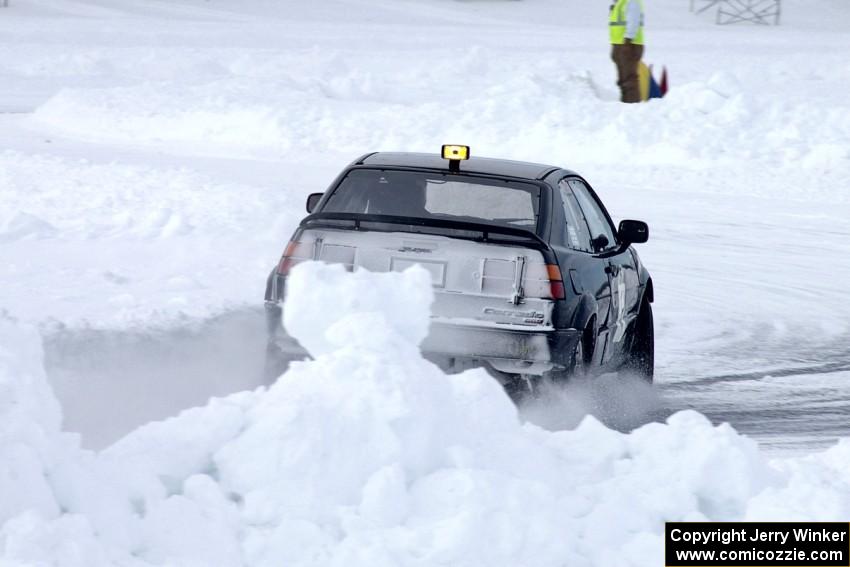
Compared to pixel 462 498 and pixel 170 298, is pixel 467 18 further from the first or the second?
pixel 462 498

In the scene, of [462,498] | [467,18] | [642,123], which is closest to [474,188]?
[462,498]

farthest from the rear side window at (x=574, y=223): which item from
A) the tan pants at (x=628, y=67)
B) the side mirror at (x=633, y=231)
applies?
the tan pants at (x=628, y=67)

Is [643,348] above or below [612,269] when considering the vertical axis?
below

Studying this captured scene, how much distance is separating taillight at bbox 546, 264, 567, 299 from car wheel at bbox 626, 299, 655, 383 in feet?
6.52

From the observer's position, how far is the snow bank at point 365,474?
15.0ft

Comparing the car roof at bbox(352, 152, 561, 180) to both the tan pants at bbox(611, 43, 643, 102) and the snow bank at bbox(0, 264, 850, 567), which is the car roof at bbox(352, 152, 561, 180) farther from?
the tan pants at bbox(611, 43, 643, 102)

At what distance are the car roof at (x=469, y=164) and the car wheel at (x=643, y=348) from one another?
4.43 feet

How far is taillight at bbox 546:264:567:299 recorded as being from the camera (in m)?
7.05

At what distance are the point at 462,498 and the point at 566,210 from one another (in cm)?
327

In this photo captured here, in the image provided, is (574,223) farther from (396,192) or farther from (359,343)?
(359,343)

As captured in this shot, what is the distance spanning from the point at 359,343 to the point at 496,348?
5.23 feet

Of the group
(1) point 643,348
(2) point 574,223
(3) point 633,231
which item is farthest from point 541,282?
(1) point 643,348

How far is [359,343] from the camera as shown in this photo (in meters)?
5.48

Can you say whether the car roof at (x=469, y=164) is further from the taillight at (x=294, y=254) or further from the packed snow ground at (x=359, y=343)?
the packed snow ground at (x=359, y=343)
